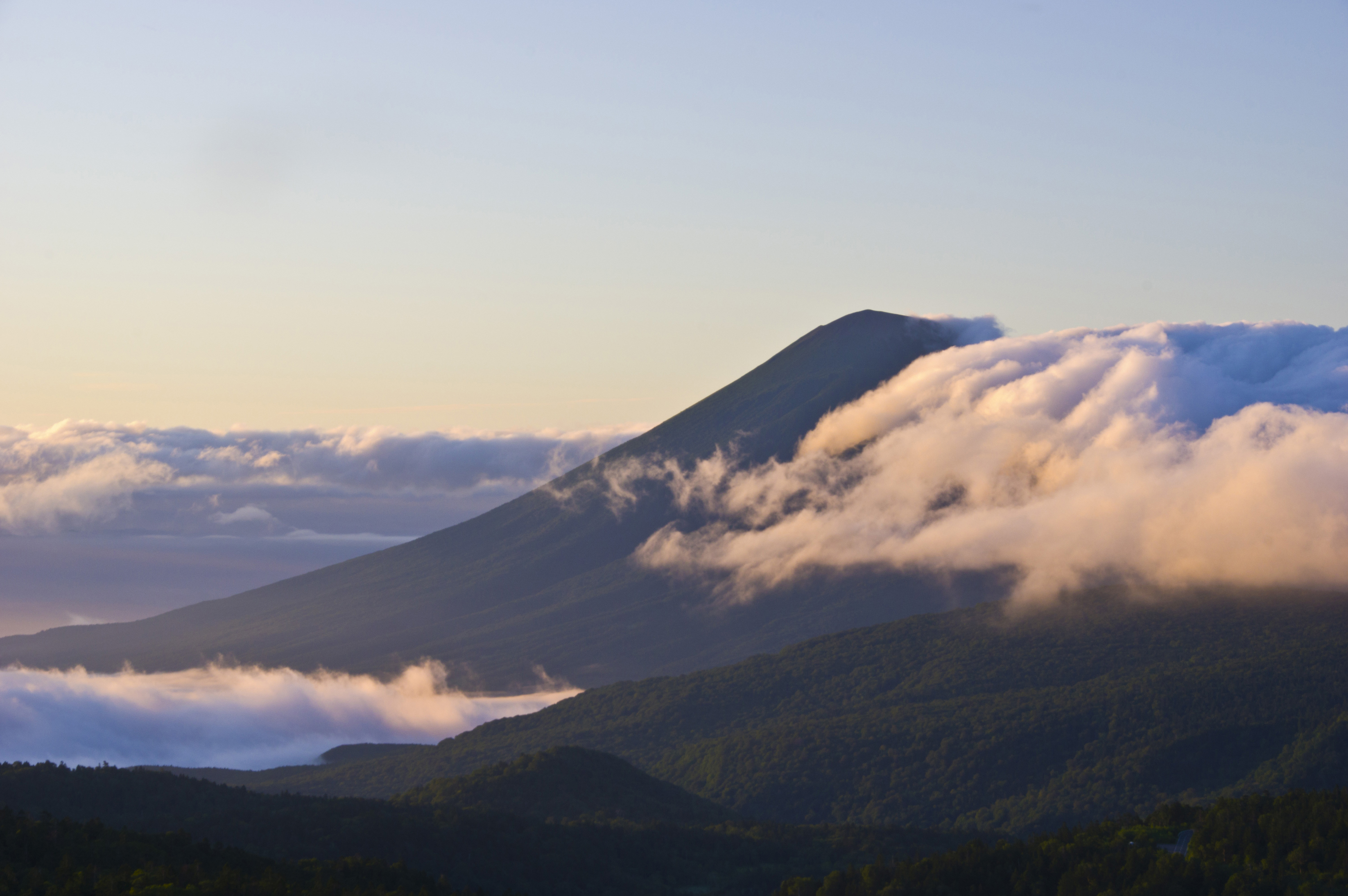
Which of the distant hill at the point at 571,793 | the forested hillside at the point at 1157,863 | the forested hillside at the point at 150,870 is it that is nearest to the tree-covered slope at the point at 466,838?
the distant hill at the point at 571,793

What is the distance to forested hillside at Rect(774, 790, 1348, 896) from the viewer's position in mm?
89562

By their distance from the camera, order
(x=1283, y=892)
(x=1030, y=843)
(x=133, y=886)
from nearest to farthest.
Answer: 1. (x=133, y=886)
2. (x=1283, y=892)
3. (x=1030, y=843)

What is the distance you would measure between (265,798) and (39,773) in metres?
22.4

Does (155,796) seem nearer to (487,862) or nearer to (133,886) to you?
(487,862)

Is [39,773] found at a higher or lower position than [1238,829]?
higher

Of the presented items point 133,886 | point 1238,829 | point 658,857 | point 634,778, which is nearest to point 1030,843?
point 1238,829

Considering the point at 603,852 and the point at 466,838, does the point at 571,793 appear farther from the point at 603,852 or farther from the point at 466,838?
the point at 466,838

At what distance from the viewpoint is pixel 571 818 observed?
168 metres

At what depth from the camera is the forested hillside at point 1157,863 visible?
89.6m

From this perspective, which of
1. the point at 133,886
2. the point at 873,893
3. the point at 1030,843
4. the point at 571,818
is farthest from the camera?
the point at 571,818

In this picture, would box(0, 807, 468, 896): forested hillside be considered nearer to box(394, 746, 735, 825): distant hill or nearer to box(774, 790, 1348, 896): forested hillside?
box(774, 790, 1348, 896): forested hillside

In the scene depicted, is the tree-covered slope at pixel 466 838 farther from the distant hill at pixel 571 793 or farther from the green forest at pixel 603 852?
the distant hill at pixel 571 793

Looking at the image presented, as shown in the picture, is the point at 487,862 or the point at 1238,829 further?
the point at 487,862

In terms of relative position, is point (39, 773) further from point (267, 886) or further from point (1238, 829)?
point (1238, 829)
